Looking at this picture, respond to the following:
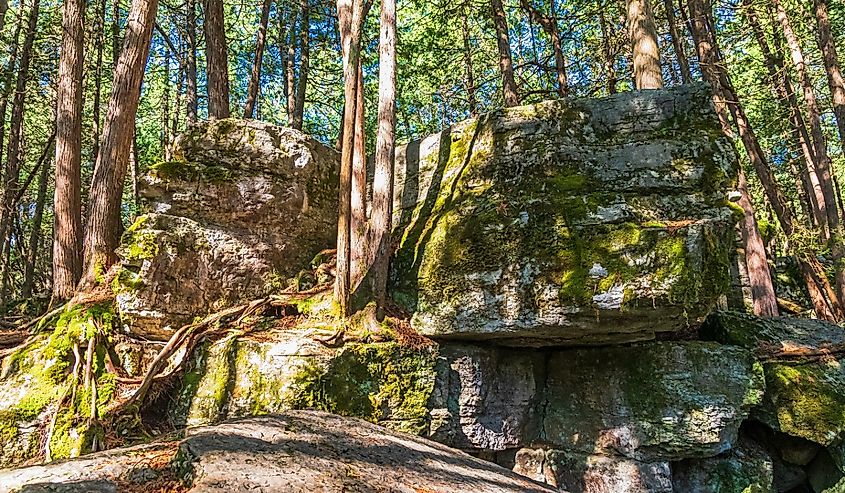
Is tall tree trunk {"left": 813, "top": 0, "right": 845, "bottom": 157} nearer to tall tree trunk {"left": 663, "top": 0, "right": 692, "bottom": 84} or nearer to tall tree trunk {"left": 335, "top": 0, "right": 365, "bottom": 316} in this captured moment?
tall tree trunk {"left": 663, "top": 0, "right": 692, "bottom": 84}

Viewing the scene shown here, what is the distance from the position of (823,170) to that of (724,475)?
30.0 feet

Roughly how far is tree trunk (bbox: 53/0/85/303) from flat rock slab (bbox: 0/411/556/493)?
13.6 ft

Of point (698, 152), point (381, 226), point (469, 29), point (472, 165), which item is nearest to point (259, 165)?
point (381, 226)

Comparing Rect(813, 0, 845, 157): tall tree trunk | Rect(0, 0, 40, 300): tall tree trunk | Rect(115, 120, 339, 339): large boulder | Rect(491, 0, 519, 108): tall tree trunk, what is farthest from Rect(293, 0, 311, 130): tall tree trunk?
Rect(813, 0, 845, 157): tall tree trunk

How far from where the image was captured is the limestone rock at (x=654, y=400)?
200 inches

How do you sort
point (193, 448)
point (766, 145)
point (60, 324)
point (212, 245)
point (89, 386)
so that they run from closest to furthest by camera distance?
point (193, 448) → point (89, 386) → point (60, 324) → point (212, 245) → point (766, 145)

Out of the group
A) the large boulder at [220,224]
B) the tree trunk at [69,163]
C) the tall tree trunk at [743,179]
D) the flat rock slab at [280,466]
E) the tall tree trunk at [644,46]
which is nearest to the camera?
the flat rock slab at [280,466]

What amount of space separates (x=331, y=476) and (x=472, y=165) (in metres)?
4.09

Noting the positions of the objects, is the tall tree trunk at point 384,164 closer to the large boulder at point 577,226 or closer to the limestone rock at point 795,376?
the large boulder at point 577,226

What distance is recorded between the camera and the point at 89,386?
454cm

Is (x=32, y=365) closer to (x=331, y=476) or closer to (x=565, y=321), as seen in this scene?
(x=331, y=476)

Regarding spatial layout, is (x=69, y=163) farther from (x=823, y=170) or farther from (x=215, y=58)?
(x=823, y=170)

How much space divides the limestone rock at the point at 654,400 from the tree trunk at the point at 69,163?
5450mm

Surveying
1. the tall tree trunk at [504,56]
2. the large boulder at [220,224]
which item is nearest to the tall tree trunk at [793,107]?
the tall tree trunk at [504,56]
